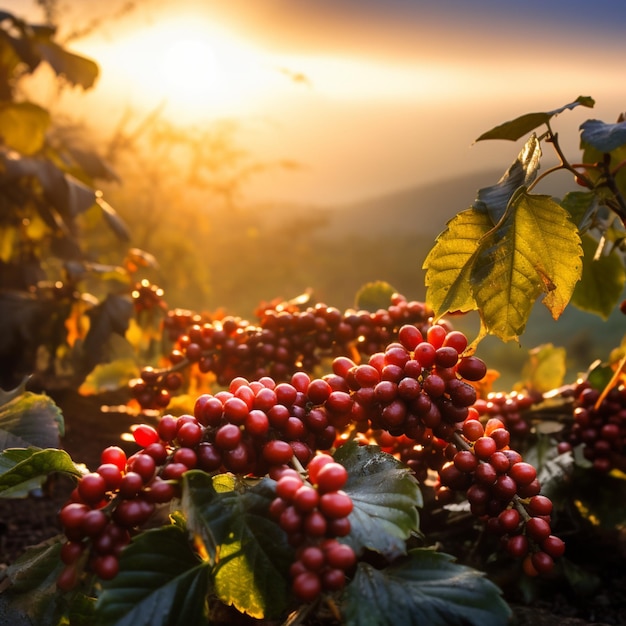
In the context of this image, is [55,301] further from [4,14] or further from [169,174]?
[169,174]

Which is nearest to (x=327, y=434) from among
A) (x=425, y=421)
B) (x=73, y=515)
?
(x=425, y=421)

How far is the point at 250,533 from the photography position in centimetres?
37

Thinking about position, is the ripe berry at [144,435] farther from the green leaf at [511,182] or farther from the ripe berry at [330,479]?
the green leaf at [511,182]

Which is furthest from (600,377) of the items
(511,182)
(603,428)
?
(511,182)

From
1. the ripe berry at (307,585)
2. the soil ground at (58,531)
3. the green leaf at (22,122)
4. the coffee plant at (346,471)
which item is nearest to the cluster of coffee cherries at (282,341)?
the coffee plant at (346,471)

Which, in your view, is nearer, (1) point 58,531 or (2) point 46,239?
(1) point 58,531

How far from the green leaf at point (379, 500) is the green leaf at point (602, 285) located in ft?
1.47

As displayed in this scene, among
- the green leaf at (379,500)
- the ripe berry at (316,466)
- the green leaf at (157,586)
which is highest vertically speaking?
the ripe berry at (316,466)

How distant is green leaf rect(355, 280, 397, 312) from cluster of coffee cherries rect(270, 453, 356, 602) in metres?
0.46

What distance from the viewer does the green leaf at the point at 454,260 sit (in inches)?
20.0

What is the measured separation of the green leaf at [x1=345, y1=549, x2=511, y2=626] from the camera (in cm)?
35

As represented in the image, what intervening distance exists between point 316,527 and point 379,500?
0.07m

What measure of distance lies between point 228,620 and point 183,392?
1.35 ft

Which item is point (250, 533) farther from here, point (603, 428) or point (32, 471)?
point (603, 428)
